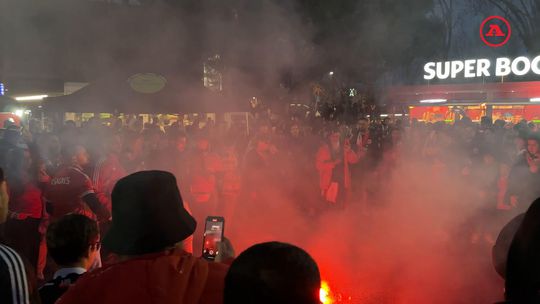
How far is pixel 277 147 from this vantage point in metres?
6.68

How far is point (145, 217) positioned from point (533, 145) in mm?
4077

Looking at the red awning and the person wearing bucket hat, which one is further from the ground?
the red awning

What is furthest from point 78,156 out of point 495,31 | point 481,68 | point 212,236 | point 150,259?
point 495,31

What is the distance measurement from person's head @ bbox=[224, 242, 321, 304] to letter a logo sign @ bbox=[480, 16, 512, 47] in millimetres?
18403

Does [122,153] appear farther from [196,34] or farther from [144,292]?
[144,292]

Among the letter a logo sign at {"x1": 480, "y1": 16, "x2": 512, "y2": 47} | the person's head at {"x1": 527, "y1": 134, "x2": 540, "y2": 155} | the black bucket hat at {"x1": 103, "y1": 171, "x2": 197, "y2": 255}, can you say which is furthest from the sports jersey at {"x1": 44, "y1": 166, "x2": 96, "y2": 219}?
the letter a logo sign at {"x1": 480, "y1": 16, "x2": 512, "y2": 47}

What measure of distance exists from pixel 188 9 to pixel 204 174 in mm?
1853

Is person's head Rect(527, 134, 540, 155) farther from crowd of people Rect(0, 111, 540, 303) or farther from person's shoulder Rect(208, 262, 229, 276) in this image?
person's shoulder Rect(208, 262, 229, 276)

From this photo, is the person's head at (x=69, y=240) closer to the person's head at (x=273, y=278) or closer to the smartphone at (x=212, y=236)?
the smartphone at (x=212, y=236)

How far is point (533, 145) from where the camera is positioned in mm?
4344

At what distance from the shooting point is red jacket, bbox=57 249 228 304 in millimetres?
1115

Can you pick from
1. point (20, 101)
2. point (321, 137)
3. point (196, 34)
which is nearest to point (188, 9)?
point (196, 34)

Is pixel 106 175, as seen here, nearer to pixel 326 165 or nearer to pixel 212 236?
pixel 212 236

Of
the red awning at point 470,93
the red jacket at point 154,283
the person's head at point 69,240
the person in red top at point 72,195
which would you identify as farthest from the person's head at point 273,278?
the red awning at point 470,93
